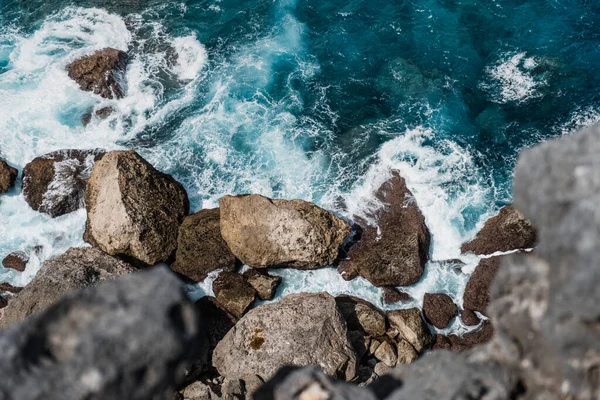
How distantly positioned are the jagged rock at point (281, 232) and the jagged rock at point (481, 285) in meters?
7.12

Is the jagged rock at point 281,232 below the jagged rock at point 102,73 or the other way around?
below

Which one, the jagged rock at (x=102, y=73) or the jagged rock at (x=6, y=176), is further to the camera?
the jagged rock at (x=102, y=73)

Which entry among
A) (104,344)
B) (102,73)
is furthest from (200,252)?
(104,344)

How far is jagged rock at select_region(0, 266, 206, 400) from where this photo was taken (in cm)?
882

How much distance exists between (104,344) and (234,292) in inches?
760

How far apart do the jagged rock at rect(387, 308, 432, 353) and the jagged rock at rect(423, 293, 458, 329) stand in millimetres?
736

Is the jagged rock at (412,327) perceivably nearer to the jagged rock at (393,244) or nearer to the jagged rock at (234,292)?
the jagged rock at (393,244)

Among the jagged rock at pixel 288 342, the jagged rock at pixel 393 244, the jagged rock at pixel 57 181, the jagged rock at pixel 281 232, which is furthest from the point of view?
the jagged rock at pixel 57 181

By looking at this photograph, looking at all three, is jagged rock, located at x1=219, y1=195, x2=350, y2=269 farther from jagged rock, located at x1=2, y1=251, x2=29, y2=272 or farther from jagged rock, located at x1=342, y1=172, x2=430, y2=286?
jagged rock, located at x1=2, y1=251, x2=29, y2=272

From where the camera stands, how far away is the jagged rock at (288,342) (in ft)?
80.0

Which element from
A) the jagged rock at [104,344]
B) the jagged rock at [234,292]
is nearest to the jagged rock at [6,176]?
the jagged rock at [234,292]

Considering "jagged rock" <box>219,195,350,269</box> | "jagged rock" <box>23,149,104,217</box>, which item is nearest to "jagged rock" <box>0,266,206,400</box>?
"jagged rock" <box>219,195,350,269</box>

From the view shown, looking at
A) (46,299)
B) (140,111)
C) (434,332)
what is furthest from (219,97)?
(434,332)

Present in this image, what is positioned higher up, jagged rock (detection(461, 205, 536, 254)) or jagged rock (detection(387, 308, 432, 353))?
jagged rock (detection(461, 205, 536, 254))
